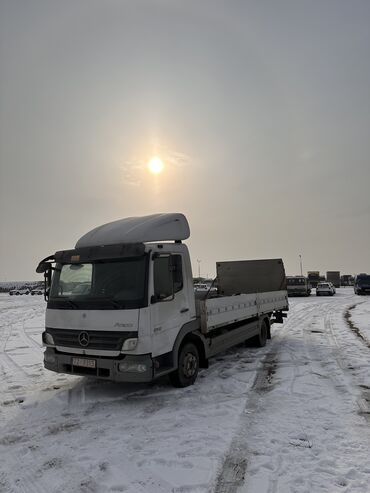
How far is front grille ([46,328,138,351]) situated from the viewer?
577cm

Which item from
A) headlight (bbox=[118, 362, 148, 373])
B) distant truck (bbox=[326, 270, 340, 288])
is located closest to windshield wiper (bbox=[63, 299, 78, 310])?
headlight (bbox=[118, 362, 148, 373])

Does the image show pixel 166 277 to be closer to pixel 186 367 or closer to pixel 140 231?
pixel 140 231

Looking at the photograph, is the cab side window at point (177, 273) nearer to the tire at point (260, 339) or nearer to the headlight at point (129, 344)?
the headlight at point (129, 344)

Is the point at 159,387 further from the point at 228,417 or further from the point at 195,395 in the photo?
the point at 228,417

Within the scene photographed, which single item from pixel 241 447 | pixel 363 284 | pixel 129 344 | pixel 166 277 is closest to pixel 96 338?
pixel 129 344

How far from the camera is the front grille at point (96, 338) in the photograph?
18.9ft

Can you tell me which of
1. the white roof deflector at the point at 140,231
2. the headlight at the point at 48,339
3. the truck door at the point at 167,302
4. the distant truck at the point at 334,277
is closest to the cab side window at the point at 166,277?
the truck door at the point at 167,302

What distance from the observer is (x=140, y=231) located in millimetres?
6574

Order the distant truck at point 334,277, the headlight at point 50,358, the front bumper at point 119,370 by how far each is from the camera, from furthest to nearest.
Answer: the distant truck at point 334,277 < the headlight at point 50,358 < the front bumper at point 119,370

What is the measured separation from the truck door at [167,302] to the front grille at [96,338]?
0.49m

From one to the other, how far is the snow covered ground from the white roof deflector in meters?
2.64

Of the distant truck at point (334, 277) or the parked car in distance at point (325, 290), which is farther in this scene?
the distant truck at point (334, 277)

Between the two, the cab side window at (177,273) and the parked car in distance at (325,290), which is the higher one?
the cab side window at (177,273)

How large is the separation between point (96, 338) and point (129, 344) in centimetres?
60
